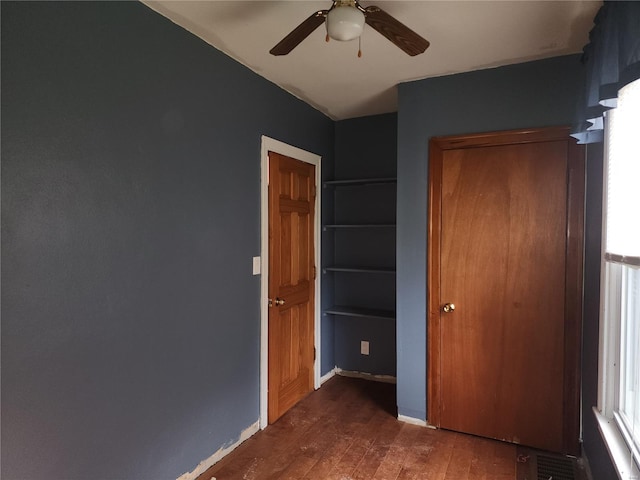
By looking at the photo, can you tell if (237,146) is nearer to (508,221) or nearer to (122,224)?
(122,224)

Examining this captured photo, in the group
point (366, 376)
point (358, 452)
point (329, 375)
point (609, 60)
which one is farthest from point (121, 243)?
point (366, 376)

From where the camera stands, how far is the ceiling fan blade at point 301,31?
1587 mm

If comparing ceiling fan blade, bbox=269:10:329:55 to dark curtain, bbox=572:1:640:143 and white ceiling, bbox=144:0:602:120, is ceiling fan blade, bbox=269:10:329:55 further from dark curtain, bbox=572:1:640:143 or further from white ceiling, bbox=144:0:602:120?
dark curtain, bbox=572:1:640:143

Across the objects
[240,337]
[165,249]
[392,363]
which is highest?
[165,249]

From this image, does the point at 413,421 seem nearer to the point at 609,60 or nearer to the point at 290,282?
the point at 290,282

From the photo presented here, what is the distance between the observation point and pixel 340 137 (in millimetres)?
3762

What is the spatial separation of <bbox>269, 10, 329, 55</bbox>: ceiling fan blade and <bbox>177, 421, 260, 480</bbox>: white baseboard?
2.30 metres

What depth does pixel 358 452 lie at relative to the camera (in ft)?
7.98

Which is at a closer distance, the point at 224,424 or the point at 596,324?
the point at 596,324

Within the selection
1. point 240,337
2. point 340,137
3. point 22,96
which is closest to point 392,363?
point 240,337

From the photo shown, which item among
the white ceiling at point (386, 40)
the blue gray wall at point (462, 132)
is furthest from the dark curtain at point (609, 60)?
the blue gray wall at point (462, 132)

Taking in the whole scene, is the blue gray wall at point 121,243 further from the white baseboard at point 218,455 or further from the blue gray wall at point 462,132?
the blue gray wall at point 462,132

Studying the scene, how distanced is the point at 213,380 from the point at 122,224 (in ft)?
3.63

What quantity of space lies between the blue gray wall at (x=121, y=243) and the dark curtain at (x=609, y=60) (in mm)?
1908
